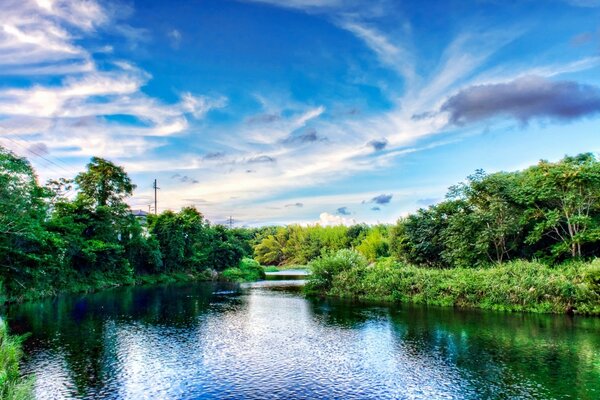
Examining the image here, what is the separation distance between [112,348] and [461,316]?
21.8 metres

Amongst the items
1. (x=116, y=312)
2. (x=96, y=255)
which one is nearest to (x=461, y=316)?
(x=116, y=312)

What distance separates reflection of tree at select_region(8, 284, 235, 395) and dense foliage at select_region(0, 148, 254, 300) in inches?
137

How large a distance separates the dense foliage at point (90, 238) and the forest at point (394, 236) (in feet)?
0.41

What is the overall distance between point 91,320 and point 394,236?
3738 cm

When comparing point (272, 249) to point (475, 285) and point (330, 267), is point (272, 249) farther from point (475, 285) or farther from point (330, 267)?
point (475, 285)

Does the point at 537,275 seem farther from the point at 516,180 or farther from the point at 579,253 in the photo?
the point at 516,180

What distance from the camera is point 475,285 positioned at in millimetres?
31266

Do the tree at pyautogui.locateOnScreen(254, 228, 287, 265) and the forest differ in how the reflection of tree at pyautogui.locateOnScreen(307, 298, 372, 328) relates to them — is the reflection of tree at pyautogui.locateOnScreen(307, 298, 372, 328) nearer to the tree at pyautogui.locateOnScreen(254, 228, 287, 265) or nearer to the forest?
the forest

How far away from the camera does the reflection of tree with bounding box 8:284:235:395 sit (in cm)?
1716

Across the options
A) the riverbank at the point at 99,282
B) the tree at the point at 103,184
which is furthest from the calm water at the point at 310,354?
the tree at the point at 103,184

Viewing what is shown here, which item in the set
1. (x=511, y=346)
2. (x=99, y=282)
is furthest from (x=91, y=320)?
(x=511, y=346)

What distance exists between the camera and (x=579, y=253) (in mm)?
30688

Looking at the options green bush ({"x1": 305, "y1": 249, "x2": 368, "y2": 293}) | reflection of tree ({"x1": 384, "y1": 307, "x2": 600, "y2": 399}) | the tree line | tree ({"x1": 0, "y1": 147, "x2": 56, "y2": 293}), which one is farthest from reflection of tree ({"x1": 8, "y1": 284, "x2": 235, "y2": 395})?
the tree line

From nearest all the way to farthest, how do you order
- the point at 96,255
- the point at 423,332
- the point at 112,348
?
the point at 112,348, the point at 423,332, the point at 96,255
